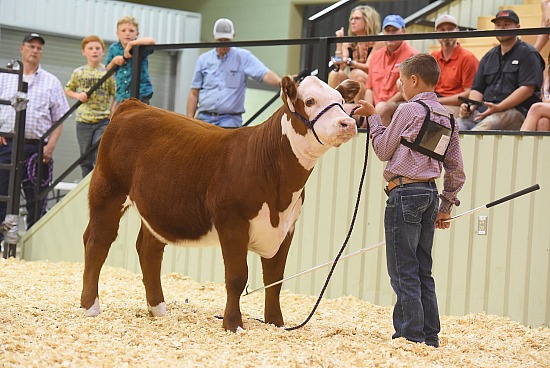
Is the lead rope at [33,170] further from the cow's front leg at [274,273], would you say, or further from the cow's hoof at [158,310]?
the cow's front leg at [274,273]

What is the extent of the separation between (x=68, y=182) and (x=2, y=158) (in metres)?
1.57

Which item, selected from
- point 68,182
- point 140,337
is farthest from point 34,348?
point 68,182

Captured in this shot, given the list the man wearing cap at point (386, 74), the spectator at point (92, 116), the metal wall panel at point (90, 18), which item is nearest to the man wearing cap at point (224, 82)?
the man wearing cap at point (386, 74)

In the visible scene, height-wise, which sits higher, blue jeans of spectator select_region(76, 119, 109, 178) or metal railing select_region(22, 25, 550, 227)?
metal railing select_region(22, 25, 550, 227)

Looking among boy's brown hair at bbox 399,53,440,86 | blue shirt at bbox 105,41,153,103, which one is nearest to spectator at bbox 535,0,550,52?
boy's brown hair at bbox 399,53,440,86

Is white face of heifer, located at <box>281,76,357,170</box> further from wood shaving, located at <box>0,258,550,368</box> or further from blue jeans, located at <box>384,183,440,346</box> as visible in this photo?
wood shaving, located at <box>0,258,550,368</box>

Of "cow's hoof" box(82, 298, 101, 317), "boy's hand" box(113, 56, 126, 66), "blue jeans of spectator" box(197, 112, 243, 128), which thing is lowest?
"cow's hoof" box(82, 298, 101, 317)

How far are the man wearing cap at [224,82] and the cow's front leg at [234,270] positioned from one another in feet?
10.1

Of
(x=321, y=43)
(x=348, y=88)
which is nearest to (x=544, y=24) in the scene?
(x=321, y=43)

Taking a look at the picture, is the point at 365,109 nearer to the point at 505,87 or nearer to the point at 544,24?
the point at 505,87

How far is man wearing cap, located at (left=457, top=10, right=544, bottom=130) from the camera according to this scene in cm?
645

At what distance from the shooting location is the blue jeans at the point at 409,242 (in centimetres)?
464

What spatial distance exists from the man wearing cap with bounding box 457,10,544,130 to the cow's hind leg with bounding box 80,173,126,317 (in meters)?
2.62

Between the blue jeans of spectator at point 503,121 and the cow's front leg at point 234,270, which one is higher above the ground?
the blue jeans of spectator at point 503,121
